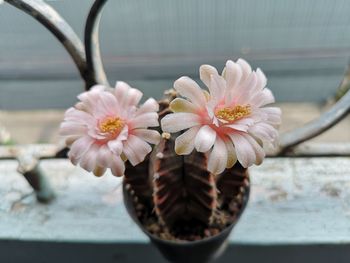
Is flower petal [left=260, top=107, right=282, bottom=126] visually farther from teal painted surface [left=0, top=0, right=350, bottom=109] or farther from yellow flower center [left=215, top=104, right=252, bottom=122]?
teal painted surface [left=0, top=0, right=350, bottom=109]

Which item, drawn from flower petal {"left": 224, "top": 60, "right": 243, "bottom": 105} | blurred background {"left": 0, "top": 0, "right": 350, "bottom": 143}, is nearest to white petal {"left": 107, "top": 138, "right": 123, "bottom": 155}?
flower petal {"left": 224, "top": 60, "right": 243, "bottom": 105}

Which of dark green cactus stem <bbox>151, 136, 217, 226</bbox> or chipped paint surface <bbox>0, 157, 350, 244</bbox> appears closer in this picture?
dark green cactus stem <bbox>151, 136, 217, 226</bbox>

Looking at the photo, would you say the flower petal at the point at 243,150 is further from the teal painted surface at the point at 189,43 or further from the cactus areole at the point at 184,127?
the teal painted surface at the point at 189,43

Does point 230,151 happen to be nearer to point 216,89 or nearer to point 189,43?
point 216,89

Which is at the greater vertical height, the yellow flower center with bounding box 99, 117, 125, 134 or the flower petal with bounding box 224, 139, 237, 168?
the yellow flower center with bounding box 99, 117, 125, 134

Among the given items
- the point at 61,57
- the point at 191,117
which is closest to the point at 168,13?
the point at 61,57

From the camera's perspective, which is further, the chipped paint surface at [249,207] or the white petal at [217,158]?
the chipped paint surface at [249,207]

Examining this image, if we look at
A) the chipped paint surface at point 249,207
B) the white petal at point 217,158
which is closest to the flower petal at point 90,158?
the white petal at point 217,158
